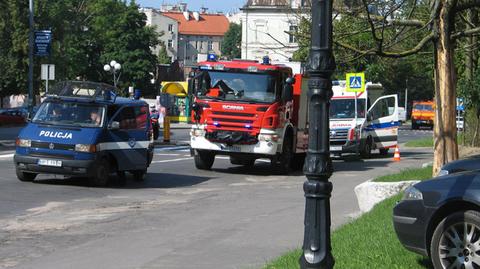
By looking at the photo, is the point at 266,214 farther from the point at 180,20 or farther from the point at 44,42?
the point at 180,20

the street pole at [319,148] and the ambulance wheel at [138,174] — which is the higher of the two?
the street pole at [319,148]

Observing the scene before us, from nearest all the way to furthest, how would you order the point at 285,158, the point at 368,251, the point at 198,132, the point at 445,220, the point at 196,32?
the point at 445,220
the point at 368,251
the point at 198,132
the point at 285,158
the point at 196,32

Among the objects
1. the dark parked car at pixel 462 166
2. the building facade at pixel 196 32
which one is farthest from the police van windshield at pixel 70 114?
the building facade at pixel 196 32

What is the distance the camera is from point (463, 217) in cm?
672

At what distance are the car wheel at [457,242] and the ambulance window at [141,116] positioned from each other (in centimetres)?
1135

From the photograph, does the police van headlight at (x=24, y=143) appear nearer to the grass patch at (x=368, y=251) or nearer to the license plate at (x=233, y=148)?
the license plate at (x=233, y=148)

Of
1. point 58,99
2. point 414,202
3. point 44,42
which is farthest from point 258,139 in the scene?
point 44,42

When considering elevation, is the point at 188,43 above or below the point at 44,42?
above

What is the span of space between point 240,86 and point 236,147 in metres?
1.73

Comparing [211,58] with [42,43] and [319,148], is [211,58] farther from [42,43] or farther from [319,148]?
[42,43]

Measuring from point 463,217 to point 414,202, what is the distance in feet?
1.95

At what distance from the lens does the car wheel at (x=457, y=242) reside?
6.63 m

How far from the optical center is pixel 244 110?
20.4 m

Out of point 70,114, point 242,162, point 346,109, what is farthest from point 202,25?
point 70,114
